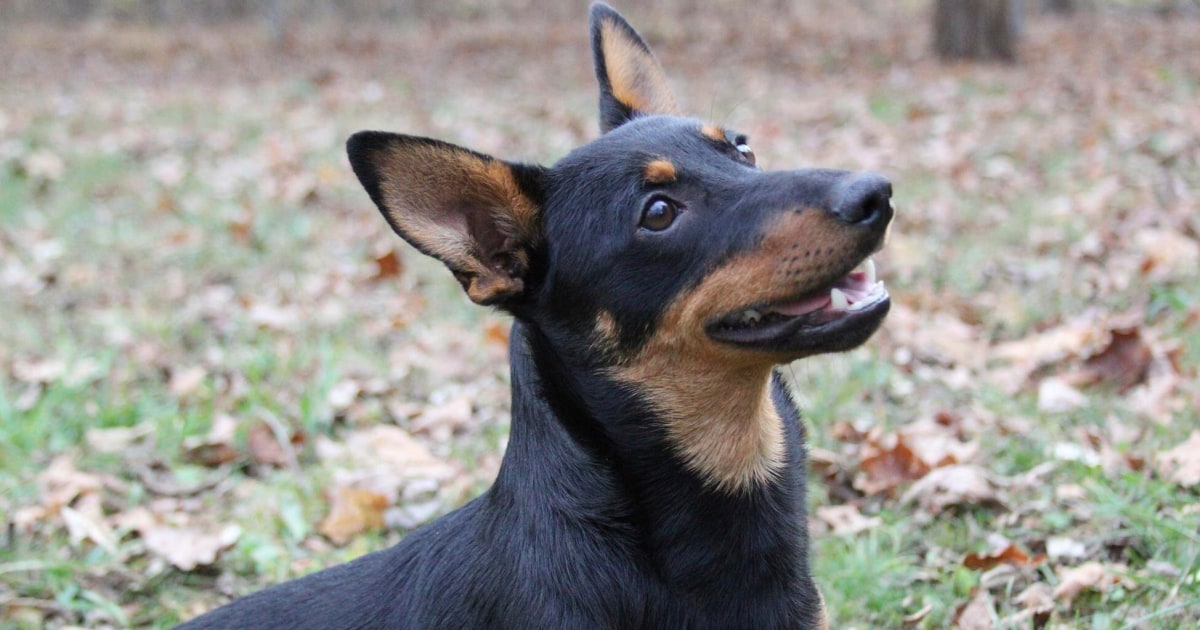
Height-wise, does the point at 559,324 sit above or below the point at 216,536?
above

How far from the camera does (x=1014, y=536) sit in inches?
146

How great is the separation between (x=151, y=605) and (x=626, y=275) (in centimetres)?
235

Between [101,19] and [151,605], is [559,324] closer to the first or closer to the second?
[151,605]

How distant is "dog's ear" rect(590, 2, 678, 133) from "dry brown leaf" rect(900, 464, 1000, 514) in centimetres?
170

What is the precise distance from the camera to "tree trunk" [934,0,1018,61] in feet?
40.2

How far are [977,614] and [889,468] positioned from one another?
3.26ft

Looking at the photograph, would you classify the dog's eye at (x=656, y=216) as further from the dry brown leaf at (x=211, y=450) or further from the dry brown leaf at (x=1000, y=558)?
the dry brown leaf at (x=211, y=450)

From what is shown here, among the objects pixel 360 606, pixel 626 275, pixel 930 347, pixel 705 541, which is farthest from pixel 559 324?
pixel 930 347

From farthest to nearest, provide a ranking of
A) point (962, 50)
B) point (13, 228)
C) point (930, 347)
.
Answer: point (962, 50), point (13, 228), point (930, 347)

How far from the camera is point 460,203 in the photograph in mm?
2787

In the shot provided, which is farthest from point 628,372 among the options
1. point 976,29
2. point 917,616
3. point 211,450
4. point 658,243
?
point 976,29

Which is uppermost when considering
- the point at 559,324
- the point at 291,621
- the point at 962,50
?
the point at 559,324

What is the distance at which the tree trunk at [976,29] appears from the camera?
40.2 feet

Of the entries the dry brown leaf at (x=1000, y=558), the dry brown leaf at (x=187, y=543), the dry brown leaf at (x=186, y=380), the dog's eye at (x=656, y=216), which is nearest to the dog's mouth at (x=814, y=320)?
the dog's eye at (x=656, y=216)
